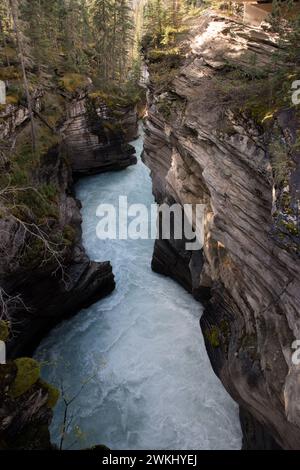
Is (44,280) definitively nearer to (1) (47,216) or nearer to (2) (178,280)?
(1) (47,216)

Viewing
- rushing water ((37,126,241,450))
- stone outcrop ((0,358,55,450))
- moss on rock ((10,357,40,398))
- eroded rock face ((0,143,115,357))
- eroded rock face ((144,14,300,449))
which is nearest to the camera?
stone outcrop ((0,358,55,450))

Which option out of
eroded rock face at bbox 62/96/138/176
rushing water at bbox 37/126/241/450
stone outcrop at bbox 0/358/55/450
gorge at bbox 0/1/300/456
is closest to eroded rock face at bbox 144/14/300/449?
gorge at bbox 0/1/300/456

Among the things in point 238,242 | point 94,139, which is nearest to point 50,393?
point 238,242

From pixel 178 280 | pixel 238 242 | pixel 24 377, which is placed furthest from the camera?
pixel 178 280

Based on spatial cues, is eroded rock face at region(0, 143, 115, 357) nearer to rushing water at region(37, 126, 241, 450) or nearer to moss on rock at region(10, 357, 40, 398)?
rushing water at region(37, 126, 241, 450)

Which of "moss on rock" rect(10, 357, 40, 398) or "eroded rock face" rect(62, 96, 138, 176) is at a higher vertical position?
"moss on rock" rect(10, 357, 40, 398)

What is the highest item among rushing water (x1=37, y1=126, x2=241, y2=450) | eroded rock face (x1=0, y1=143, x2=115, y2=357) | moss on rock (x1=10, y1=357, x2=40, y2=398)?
moss on rock (x1=10, y1=357, x2=40, y2=398)

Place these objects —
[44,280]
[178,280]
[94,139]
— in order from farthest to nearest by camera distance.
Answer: [94,139] < [178,280] < [44,280]
